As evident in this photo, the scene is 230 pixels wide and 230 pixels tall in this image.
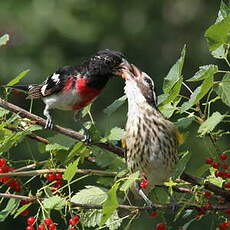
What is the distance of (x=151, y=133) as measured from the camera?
3455 millimetres

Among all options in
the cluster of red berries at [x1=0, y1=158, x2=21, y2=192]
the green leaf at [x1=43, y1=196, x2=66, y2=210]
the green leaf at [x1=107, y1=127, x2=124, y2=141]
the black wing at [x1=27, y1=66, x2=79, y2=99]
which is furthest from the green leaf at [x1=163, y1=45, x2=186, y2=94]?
the black wing at [x1=27, y1=66, x2=79, y2=99]

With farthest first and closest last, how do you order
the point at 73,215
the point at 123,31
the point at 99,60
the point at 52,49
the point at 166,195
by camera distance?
the point at 123,31 → the point at 52,49 → the point at 99,60 → the point at 166,195 → the point at 73,215

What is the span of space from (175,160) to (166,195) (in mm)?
246

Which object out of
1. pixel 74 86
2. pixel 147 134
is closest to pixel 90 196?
pixel 147 134

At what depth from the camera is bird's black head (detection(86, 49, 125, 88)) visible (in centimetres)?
360

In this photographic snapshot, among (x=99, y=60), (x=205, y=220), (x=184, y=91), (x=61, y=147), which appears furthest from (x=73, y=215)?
(x=184, y=91)

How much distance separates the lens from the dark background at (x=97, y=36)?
411 inches

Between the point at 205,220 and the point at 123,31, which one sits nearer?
the point at 205,220

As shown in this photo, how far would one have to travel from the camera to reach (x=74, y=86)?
4055mm

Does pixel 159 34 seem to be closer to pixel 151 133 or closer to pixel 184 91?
pixel 184 91

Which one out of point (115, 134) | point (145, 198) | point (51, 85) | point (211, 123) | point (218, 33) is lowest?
point (145, 198)

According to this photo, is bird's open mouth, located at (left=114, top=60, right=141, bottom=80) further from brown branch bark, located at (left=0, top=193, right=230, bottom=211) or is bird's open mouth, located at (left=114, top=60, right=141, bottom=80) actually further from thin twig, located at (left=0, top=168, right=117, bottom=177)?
brown branch bark, located at (left=0, top=193, right=230, bottom=211)

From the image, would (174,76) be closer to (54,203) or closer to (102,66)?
(54,203)

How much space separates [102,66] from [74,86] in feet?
0.98
